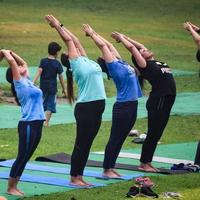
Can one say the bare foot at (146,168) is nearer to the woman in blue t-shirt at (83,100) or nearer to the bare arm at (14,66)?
the woman in blue t-shirt at (83,100)

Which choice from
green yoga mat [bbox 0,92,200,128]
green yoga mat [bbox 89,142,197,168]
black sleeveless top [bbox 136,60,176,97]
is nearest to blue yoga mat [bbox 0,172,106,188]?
black sleeveless top [bbox 136,60,176,97]

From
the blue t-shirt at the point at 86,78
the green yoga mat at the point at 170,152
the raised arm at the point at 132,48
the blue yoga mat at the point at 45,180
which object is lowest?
the green yoga mat at the point at 170,152

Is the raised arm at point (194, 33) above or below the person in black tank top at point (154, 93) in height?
above

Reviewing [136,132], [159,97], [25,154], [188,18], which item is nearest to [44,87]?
[136,132]

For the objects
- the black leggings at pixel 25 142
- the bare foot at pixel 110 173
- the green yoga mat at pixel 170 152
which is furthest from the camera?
the green yoga mat at pixel 170 152

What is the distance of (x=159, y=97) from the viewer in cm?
1445

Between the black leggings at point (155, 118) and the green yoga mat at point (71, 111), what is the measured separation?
4.85 meters

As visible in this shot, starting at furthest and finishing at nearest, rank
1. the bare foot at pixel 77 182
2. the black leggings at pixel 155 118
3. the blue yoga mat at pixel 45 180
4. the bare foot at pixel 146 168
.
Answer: the bare foot at pixel 146 168 < the black leggings at pixel 155 118 < the blue yoga mat at pixel 45 180 < the bare foot at pixel 77 182

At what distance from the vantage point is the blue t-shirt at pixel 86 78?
12.9 metres

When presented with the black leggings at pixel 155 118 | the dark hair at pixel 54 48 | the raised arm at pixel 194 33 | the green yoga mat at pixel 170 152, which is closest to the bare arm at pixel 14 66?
the black leggings at pixel 155 118

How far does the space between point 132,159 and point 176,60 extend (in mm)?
17494

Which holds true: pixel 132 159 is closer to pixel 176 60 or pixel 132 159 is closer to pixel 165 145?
pixel 165 145

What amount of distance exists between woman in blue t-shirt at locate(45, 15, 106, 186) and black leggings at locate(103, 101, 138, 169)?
0.83 meters

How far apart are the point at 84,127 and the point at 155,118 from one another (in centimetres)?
187
